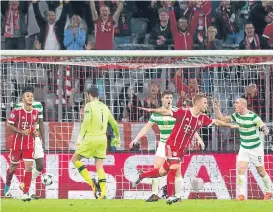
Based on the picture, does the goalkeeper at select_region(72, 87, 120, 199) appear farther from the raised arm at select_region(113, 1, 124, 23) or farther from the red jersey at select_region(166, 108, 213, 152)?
the raised arm at select_region(113, 1, 124, 23)

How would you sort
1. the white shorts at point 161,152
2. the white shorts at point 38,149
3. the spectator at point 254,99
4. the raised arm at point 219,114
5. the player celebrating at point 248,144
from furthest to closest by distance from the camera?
the spectator at point 254,99
the white shorts at point 38,149
the player celebrating at point 248,144
the white shorts at point 161,152
the raised arm at point 219,114

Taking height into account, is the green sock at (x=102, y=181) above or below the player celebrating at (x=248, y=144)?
below

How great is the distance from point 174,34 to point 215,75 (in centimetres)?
204

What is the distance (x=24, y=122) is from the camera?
19938 millimetres

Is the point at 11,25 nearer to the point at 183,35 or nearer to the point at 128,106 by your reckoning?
the point at 183,35

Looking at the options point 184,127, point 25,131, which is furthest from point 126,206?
point 25,131

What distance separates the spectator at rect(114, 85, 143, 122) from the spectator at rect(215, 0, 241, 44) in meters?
2.77

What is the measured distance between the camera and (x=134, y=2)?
24.7 m

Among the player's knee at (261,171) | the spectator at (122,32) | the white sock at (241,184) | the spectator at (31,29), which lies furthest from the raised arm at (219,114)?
the spectator at (31,29)

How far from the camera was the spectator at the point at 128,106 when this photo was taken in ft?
72.2

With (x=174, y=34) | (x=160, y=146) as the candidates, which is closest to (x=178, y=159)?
(x=160, y=146)

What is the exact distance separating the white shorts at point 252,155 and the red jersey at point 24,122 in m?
3.49

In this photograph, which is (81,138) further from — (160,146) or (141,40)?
(141,40)

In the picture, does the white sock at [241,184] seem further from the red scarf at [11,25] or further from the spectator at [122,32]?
the red scarf at [11,25]
